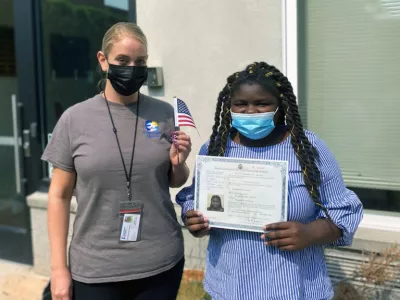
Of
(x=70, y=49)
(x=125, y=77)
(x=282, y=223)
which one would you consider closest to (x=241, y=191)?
(x=282, y=223)

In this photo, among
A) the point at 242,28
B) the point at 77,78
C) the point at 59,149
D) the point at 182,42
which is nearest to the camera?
the point at 59,149

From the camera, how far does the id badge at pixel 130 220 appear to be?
1.94 m

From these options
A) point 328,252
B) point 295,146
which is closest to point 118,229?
point 295,146

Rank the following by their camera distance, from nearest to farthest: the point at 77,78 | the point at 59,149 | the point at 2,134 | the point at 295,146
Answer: the point at 295,146 < the point at 59,149 < the point at 77,78 < the point at 2,134

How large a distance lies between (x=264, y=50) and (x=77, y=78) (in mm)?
2045

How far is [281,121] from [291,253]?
50cm

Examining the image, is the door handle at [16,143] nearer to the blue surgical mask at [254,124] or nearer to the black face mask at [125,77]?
the black face mask at [125,77]

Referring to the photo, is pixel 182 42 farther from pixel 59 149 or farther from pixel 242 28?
pixel 59 149

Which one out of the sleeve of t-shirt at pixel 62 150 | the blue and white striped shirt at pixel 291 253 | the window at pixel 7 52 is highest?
the window at pixel 7 52

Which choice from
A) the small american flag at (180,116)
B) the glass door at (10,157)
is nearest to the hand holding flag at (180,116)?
the small american flag at (180,116)

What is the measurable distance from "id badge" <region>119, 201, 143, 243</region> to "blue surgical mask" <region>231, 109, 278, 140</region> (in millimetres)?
531

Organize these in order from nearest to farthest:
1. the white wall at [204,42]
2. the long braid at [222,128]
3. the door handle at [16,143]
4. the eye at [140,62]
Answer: the long braid at [222,128], the eye at [140,62], the white wall at [204,42], the door handle at [16,143]

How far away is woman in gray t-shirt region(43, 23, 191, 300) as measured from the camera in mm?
1935

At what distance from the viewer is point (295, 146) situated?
69.2 inches
